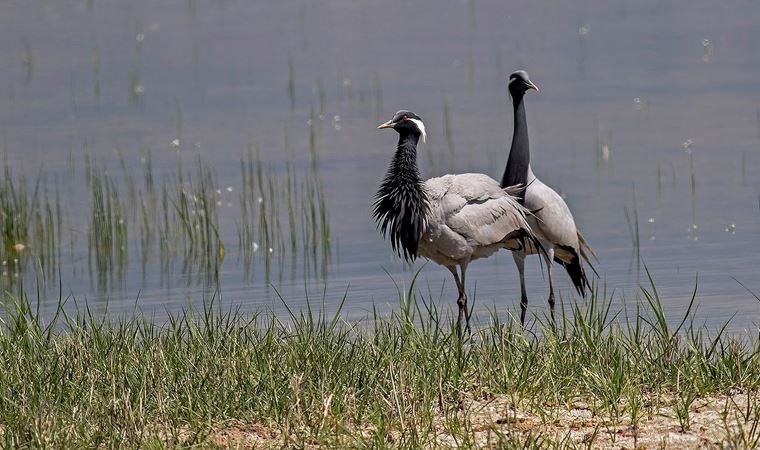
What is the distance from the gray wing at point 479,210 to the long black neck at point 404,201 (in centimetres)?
14

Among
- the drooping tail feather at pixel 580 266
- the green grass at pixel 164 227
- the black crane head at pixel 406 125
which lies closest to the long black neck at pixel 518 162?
the drooping tail feather at pixel 580 266

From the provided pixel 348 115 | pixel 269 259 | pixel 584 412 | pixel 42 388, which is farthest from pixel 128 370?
pixel 348 115

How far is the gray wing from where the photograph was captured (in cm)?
888

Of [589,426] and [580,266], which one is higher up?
[580,266]

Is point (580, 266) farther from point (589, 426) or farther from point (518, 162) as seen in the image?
point (589, 426)

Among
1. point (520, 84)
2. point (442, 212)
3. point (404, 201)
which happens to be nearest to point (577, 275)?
point (520, 84)

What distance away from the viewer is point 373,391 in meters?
5.73

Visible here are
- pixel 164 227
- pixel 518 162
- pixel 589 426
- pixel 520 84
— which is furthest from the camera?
pixel 164 227

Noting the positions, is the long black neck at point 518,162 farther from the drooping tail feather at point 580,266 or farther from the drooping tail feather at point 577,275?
the drooping tail feather at point 577,275

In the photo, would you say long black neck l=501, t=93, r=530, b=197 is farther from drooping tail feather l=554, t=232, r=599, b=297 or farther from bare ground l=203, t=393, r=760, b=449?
bare ground l=203, t=393, r=760, b=449

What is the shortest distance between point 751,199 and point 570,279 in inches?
137

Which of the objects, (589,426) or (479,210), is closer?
(589,426)

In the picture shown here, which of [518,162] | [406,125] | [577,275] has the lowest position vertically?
[577,275]

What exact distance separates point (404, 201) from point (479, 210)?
473mm
